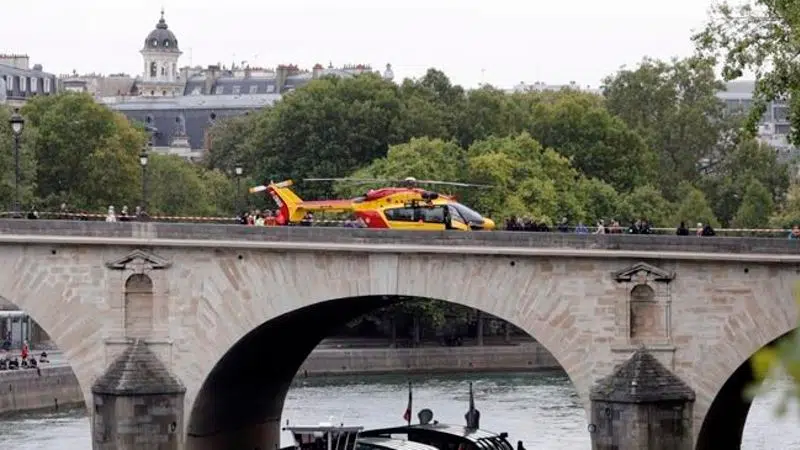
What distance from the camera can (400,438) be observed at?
47.2 m

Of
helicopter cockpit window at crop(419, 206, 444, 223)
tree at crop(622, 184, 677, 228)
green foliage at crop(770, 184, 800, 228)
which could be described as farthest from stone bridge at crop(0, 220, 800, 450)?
tree at crop(622, 184, 677, 228)

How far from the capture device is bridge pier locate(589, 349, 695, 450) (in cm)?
4216

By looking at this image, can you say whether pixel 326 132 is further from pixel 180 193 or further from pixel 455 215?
pixel 455 215

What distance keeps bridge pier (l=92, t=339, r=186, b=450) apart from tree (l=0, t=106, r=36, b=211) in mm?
39798

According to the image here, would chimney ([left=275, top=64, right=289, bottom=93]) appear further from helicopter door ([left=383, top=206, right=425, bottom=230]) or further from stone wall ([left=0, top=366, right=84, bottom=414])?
helicopter door ([left=383, top=206, right=425, bottom=230])

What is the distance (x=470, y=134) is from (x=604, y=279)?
59460 mm

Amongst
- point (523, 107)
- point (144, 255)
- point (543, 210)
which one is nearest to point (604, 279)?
point (144, 255)

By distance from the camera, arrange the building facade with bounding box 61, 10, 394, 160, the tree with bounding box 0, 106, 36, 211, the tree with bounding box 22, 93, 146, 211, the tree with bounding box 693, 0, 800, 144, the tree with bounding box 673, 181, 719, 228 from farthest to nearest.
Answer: the building facade with bounding box 61, 10, 394, 160
the tree with bounding box 673, 181, 719, 228
the tree with bounding box 22, 93, 146, 211
the tree with bounding box 0, 106, 36, 211
the tree with bounding box 693, 0, 800, 144

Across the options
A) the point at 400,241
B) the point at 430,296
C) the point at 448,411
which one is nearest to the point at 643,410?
the point at 430,296

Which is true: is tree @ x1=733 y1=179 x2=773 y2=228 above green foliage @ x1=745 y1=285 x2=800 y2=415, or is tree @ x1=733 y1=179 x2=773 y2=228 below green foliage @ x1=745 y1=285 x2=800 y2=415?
above

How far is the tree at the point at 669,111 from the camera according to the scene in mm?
112062

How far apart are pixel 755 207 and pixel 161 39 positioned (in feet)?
302

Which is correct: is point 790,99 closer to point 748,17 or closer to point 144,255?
point 748,17

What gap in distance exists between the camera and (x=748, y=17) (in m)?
40.6
